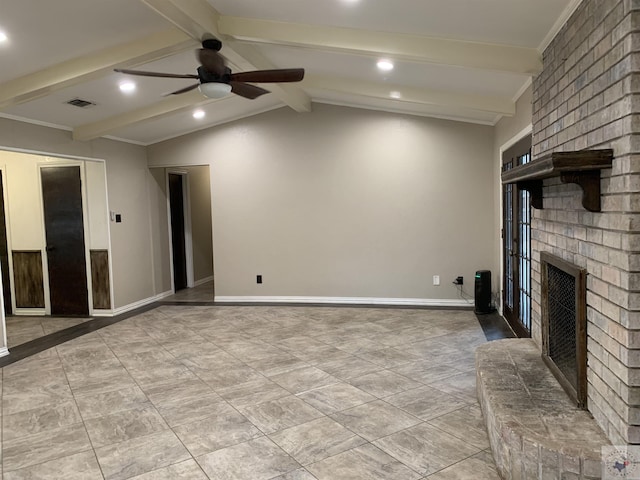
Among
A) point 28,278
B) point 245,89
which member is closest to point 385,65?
point 245,89

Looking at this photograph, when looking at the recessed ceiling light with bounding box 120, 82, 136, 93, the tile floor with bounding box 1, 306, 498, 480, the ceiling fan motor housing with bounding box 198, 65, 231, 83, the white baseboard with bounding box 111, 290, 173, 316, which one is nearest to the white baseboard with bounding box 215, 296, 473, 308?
the tile floor with bounding box 1, 306, 498, 480

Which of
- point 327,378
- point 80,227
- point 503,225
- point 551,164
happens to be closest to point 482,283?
point 503,225

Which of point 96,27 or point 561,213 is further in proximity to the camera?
point 96,27

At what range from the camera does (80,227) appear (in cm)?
638

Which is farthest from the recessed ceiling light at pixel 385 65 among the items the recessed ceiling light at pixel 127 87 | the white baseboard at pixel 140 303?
the white baseboard at pixel 140 303

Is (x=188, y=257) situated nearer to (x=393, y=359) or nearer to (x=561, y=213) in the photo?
(x=393, y=359)

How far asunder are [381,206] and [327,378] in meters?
3.26

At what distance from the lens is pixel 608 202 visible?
2096 millimetres

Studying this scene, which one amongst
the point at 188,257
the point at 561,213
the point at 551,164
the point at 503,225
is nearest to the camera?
the point at 551,164

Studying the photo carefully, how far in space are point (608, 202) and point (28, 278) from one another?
289 inches

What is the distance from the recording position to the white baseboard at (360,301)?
636 cm

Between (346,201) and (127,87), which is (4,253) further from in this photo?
(346,201)

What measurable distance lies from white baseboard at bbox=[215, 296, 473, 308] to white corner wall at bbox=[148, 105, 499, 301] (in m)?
0.06

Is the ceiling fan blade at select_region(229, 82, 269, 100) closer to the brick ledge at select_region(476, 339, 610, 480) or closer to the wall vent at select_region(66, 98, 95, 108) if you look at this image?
the wall vent at select_region(66, 98, 95, 108)
